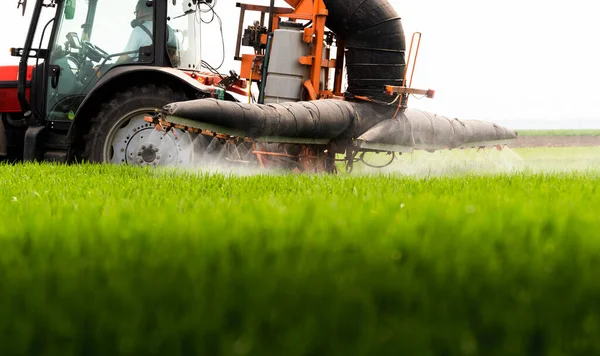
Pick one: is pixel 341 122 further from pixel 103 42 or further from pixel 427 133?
pixel 103 42

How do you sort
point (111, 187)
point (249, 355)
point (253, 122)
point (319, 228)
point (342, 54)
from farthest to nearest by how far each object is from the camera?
point (342, 54), point (253, 122), point (111, 187), point (319, 228), point (249, 355)

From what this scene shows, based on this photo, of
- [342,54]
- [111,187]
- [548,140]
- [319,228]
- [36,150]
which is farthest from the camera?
[548,140]

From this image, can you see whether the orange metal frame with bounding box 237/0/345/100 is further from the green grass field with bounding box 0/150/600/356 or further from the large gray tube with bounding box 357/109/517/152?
the green grass field with bounding box 0/150/600/356

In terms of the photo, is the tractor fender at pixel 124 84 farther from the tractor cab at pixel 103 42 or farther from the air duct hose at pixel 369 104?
the air duct hose at pixel 369 104

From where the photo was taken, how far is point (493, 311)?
7.75 ft

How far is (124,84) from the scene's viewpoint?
845 centimetres

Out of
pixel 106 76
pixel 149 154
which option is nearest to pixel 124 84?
pixel 106 76

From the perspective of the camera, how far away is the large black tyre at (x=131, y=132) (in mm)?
8312

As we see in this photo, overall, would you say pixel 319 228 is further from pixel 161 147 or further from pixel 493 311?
pixel 161 147

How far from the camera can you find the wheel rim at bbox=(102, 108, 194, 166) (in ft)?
27.2

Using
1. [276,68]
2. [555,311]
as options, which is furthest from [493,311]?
[276,68]

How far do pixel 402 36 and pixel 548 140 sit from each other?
66.8 feet

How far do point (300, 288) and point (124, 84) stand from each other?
21.2ft

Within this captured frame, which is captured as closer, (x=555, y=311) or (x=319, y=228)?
(x=555, y=311)
